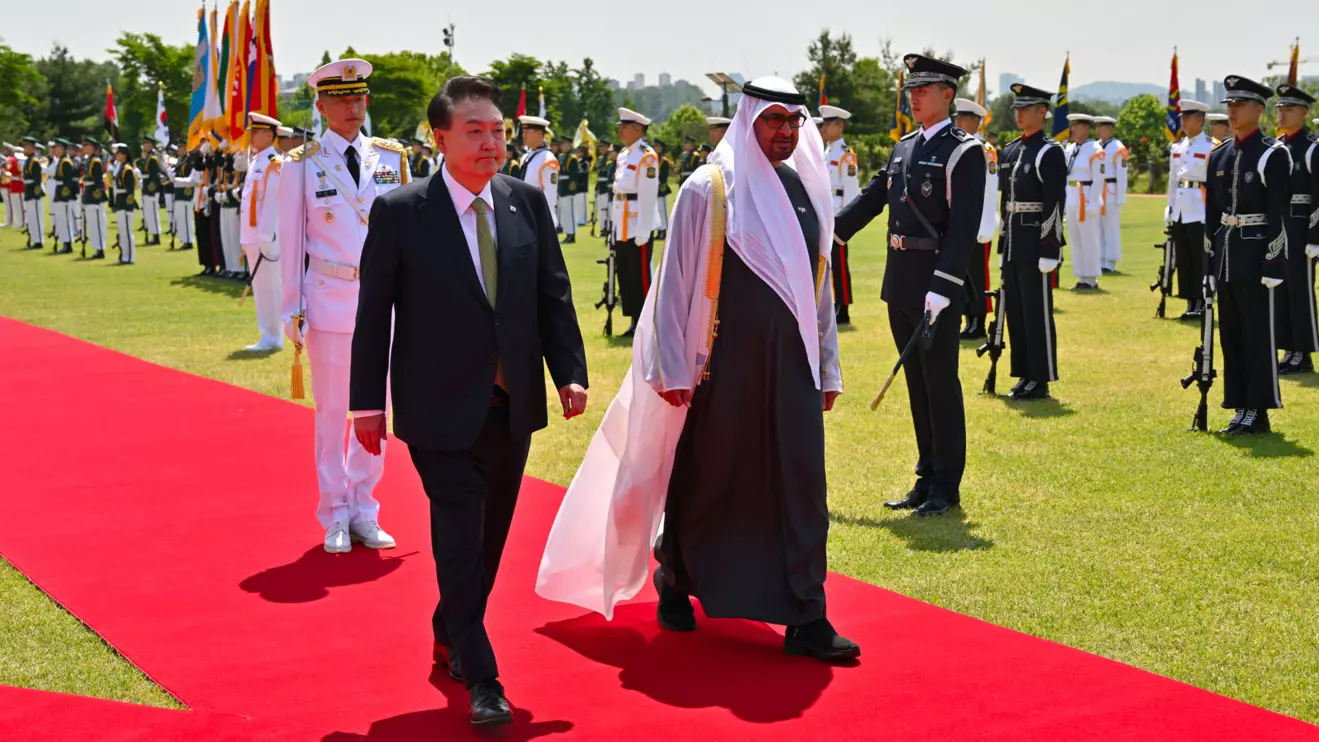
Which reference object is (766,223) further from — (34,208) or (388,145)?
(34,208)

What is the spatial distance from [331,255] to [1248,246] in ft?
18.6

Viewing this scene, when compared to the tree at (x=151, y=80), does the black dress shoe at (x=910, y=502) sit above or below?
below

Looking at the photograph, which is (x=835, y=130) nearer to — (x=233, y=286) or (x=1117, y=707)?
(x=233, y=286)

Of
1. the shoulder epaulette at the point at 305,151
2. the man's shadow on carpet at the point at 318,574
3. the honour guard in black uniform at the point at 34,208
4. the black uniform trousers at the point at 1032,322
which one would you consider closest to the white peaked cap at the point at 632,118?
the black uniform trousers at the point at 1032,322

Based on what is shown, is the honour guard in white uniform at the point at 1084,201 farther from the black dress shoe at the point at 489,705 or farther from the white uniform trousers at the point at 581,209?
the black dress shoe at the point at 489,705

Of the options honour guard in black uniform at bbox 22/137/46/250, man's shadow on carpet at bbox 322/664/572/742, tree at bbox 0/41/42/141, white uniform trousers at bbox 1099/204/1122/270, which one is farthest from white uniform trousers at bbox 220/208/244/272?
tree at bbox 0/41/42/141

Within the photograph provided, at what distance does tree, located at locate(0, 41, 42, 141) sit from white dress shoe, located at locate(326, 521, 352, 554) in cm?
6799

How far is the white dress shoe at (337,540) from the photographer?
6.32 meters

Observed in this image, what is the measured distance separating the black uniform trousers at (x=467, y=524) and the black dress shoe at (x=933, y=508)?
10.0ft

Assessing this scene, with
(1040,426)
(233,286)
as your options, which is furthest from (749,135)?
(233,286)

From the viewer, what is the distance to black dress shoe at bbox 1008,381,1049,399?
1055 cm

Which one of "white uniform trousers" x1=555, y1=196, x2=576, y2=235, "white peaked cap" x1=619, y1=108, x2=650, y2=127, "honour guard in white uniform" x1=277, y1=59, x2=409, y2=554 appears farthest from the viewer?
"white uniform trousers" x1=555, y1=196, x2=576, y2=235

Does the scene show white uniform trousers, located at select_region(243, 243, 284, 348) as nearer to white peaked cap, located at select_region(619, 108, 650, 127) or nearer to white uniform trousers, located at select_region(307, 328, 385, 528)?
white peaked cap, located at select_region(619, 108, 650, 127)

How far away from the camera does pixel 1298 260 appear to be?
11734 mm
